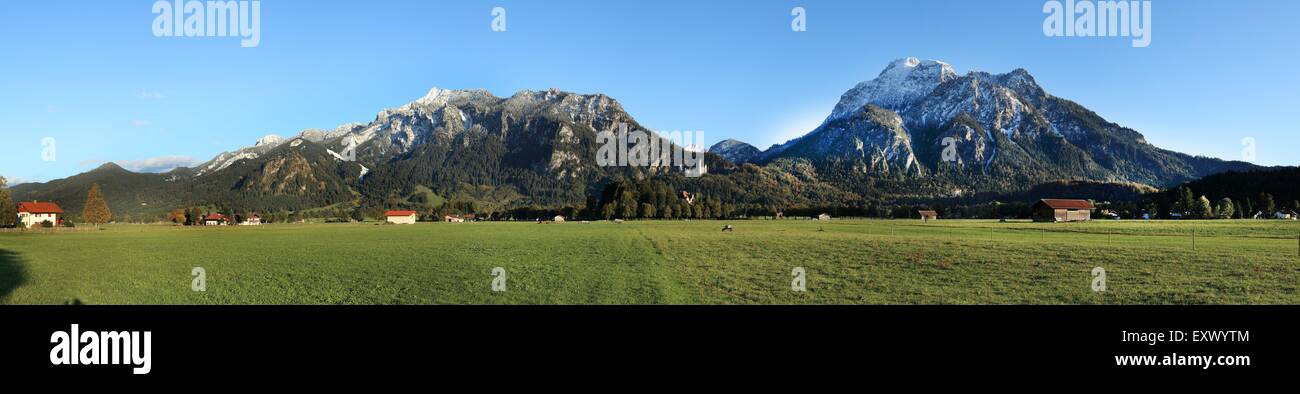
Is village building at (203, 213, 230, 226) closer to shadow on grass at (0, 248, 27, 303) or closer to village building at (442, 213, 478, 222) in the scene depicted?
village building at (442, 213, 478, 222)

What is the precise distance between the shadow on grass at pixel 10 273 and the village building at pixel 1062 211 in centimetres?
12463

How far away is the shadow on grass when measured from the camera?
21.6 metres

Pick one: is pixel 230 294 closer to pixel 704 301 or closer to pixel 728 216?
pixel 704 301

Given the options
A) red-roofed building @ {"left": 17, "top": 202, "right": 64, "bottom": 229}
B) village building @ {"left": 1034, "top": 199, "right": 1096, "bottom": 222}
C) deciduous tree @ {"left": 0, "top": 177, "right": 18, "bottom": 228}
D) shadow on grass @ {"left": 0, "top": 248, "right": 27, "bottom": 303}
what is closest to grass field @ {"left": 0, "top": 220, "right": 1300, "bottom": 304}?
shadow on grass @ {"left": 0, "top": 248, "right": 27, "bottom": 303}

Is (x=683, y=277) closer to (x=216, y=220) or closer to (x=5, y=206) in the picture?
(x=5, y=206)

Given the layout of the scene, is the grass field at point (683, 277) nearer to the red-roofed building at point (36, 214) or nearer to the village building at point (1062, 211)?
the red-roofed building at point (36, 214)

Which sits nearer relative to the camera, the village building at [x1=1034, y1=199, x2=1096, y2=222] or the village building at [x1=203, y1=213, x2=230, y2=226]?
the village building at [x1=1034, y1=199, x2=1096, y2=222]

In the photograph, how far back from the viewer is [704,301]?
17.3 m

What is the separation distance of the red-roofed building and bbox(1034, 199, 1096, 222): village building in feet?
472

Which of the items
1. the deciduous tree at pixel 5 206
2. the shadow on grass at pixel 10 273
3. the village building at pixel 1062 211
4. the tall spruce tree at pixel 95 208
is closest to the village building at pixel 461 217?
the tall spruce tree at pixel 95 208
